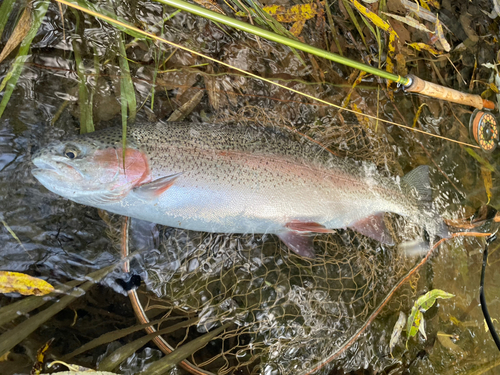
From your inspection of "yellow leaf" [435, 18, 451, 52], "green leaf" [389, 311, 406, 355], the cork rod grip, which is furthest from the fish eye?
"yellow leaf" [435, 18, 451, 52]

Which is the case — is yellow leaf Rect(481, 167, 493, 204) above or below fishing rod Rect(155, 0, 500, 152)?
below

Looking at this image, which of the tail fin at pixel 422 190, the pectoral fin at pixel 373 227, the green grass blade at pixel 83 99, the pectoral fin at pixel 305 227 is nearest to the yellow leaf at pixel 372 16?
the tail fin at pixel 422 190

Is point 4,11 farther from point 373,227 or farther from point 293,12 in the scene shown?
point 373,227

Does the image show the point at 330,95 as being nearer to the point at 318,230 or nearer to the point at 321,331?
the point at 318,230

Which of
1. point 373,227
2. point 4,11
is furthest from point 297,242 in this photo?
point 4,11

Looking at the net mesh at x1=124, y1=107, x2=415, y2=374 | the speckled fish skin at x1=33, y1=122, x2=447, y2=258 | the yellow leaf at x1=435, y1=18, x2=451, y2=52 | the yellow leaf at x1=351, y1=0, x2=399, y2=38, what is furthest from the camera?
the yellow leaf at x1=435, y1=18, x2=451, y2=52

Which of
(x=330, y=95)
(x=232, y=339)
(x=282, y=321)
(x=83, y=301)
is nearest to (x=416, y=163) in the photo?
(x=330, y=95)

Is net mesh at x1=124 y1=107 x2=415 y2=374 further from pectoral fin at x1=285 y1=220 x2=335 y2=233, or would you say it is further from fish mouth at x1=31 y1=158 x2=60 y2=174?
fish mouth at x1=31 y1=158 x2=60 y2=174
